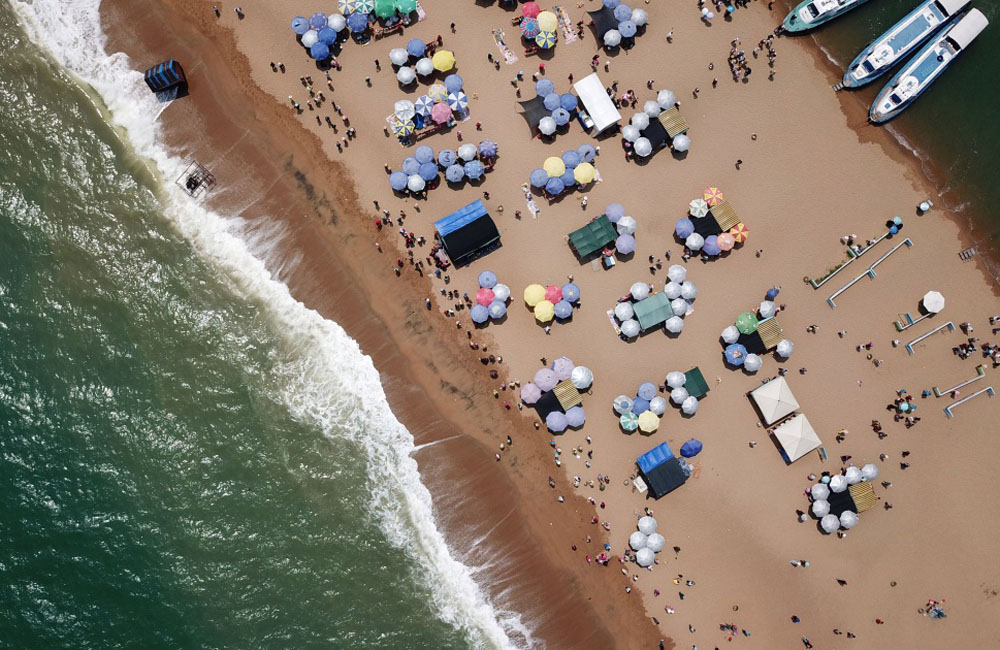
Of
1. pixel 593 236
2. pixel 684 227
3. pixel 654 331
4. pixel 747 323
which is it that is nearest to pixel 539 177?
pixel 593 236

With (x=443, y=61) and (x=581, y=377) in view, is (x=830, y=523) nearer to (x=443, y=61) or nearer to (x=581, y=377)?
(x=581, y=377)

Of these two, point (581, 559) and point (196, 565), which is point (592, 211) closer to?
point (581, 559)

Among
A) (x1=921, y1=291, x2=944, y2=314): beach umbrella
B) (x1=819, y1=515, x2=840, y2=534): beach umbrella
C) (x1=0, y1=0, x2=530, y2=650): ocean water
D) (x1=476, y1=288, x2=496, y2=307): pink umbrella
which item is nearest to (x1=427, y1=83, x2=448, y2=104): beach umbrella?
(x1=476, y1=288, x2=496, y2=307): pink umbrella

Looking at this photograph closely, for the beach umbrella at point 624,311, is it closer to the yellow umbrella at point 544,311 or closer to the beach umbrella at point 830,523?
the yellow umbrella at point 544,311

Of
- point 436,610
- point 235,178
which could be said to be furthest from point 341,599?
point 235,178

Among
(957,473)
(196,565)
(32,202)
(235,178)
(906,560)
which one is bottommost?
(906,560)

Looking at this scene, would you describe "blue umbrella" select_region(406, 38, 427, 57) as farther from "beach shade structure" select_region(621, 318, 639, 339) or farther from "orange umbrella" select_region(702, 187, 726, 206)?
"beach shade structure" select_region(621, 318, 639, 339)
